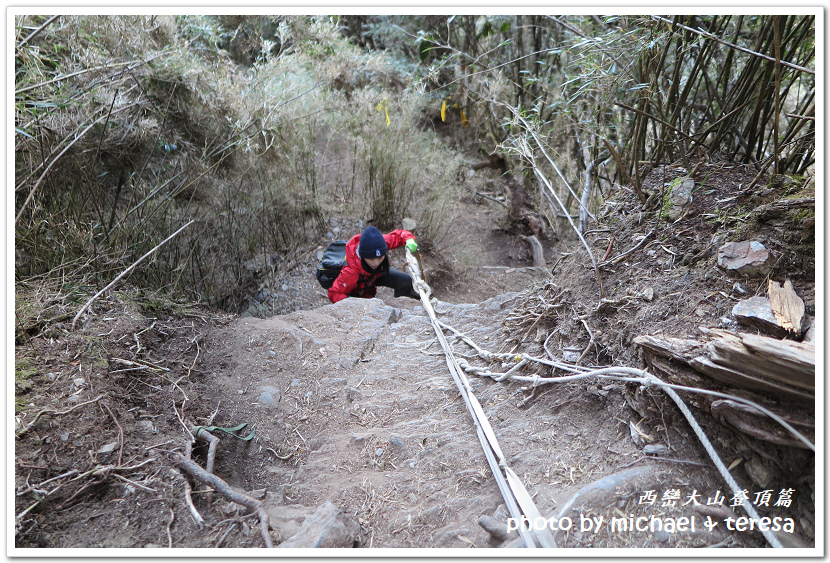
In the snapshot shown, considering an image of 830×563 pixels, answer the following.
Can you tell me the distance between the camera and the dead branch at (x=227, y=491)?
1281mm

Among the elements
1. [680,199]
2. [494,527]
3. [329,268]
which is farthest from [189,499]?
[329,268]

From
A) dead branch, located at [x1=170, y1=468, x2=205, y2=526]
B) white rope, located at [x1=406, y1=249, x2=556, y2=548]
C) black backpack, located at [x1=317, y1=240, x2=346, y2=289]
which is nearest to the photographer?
white rope, located at [x1=406, y1=249, x2=556, y2=548]

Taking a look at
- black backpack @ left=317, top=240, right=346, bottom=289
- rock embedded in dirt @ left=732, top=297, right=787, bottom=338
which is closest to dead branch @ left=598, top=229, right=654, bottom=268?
rock embedded in dirt @ left=732, top=297, right=787, bottom=338

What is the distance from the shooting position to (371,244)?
3621mm

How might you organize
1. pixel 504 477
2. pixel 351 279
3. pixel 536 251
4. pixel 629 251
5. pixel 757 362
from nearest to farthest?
pixel 757 362 < pixel 504 477 < pixel 629 251 < pixel 351 279 < pixel 536 251

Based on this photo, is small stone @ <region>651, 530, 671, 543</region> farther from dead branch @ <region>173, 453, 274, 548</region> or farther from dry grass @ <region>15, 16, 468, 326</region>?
dry grass @ <region>15, 16, 468, 326</region>

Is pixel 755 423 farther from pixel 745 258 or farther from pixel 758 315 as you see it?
pixel 745 258

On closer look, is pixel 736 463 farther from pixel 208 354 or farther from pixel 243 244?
pixel 243 244

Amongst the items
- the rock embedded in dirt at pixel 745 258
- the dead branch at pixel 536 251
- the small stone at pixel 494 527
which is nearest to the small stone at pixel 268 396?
the small stone at pixel 494 527

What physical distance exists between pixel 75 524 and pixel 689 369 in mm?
1766

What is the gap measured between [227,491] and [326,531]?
1.36 feet

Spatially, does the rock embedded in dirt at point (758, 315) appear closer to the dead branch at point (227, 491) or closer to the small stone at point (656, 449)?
the small stone at point (656, 449)

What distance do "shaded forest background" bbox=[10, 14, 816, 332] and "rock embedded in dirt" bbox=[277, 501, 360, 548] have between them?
4.81 ft

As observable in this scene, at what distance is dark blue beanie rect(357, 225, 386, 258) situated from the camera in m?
3.62
